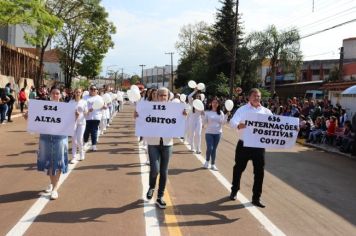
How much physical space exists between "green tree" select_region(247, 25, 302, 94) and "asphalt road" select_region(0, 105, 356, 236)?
34.5 metres

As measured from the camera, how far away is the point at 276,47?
4744 cm

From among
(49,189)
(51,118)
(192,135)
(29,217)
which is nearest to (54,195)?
(49,189)

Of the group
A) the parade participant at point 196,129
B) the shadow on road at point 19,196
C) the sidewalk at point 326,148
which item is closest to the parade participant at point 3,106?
the parade participant at point 196,129

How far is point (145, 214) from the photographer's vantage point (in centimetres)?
744

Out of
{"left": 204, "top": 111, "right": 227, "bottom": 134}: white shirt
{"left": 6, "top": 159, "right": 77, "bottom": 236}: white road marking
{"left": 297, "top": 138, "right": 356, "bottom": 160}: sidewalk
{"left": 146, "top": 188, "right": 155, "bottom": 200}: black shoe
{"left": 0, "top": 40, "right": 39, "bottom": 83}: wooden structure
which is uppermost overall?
{"left": 0, "top": 40, "right": 39, "bottom": 83}: wooden structure

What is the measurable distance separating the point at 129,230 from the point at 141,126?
203cm

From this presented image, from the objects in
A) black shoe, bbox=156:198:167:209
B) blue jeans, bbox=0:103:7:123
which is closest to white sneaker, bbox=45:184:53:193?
black shoe, bbox=156:198:167:209

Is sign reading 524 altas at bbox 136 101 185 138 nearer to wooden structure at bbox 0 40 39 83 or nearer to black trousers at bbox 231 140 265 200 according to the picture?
black trousers at bbox 231 140 265 200

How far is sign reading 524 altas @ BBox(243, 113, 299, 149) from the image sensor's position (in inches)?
327

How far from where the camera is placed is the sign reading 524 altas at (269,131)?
8.31 metres

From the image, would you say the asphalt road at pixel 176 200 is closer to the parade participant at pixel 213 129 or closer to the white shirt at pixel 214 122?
the parade participant at pixel 213 129

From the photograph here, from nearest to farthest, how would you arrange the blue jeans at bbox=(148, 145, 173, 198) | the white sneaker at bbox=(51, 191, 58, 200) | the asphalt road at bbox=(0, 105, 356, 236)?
the asphalt road at bbox=(0, 105, 356, 236) → the blue jeans at bbox=(148, 145, 173, 198) → the white sneaker at bbox=(51, 191, 58, 200)

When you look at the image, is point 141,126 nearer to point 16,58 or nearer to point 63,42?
point 16,58

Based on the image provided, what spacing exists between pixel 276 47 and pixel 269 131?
40.4 meters
